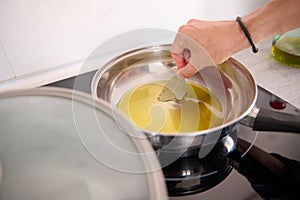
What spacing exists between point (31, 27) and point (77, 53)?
0.11 m

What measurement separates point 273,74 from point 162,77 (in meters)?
0.26

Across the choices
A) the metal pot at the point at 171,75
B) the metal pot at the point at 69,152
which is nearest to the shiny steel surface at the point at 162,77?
the metal pot at the point at 171,75

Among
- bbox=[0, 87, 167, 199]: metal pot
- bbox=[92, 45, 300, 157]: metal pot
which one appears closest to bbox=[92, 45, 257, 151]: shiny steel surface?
bbox=[92, 45, 300, 157]: metal pot

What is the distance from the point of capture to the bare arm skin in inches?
21.1

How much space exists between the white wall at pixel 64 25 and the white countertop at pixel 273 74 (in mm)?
192

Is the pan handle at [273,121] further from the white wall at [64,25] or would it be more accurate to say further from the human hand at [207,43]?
the white wall at [64,25]

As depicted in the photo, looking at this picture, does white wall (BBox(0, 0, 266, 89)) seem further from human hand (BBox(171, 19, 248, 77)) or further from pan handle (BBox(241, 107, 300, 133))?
pan handle (BBox(241, 107, 300, 133))

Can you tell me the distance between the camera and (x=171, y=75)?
0.65 metres

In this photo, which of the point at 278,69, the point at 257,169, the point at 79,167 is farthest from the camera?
the point at 278,69

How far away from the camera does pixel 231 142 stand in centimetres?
49

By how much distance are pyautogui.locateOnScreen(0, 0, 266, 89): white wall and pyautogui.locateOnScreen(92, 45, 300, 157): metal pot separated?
8 centimetres

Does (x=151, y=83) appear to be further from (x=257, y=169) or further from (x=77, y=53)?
(x=257, y=169)

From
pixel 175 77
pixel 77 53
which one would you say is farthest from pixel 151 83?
pixel 77 53

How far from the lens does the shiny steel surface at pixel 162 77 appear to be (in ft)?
1.76
